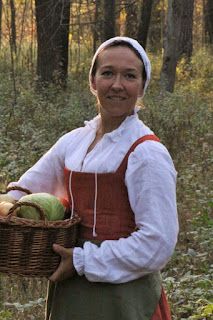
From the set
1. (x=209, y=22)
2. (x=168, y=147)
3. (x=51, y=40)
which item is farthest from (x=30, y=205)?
(x=209, y=22)

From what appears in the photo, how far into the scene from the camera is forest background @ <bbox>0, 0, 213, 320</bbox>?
4.64m

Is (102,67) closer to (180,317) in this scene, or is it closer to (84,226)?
(84,226)

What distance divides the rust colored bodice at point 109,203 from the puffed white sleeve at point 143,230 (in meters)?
0.04

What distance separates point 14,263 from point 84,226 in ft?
0.95

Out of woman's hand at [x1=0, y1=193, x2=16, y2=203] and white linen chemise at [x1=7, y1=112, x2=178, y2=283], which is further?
woman's hand at [x1=0, y1=193, x2=16, y2=203]

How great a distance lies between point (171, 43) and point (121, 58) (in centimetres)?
1106

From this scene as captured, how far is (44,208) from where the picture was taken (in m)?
2.43

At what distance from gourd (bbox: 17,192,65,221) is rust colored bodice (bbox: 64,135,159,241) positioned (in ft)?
0.31

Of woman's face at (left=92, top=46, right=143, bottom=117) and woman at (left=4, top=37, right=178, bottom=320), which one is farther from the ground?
woman's face at (left=92, top=46, right=143, bottom=117)

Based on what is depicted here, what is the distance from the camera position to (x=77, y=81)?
14242 mm

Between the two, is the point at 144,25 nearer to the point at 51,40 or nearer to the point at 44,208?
the point at 51,40

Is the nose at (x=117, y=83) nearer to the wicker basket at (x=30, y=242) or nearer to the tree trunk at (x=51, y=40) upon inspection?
the wicker basket at (x=30, y=242)

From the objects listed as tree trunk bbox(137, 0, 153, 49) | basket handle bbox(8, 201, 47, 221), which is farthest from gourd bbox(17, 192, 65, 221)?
tree trunk bbox(137, 0, 153, 49)

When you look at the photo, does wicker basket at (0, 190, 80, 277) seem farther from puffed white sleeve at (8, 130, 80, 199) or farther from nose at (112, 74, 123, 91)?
nose at (112, 74, 123, 91)
